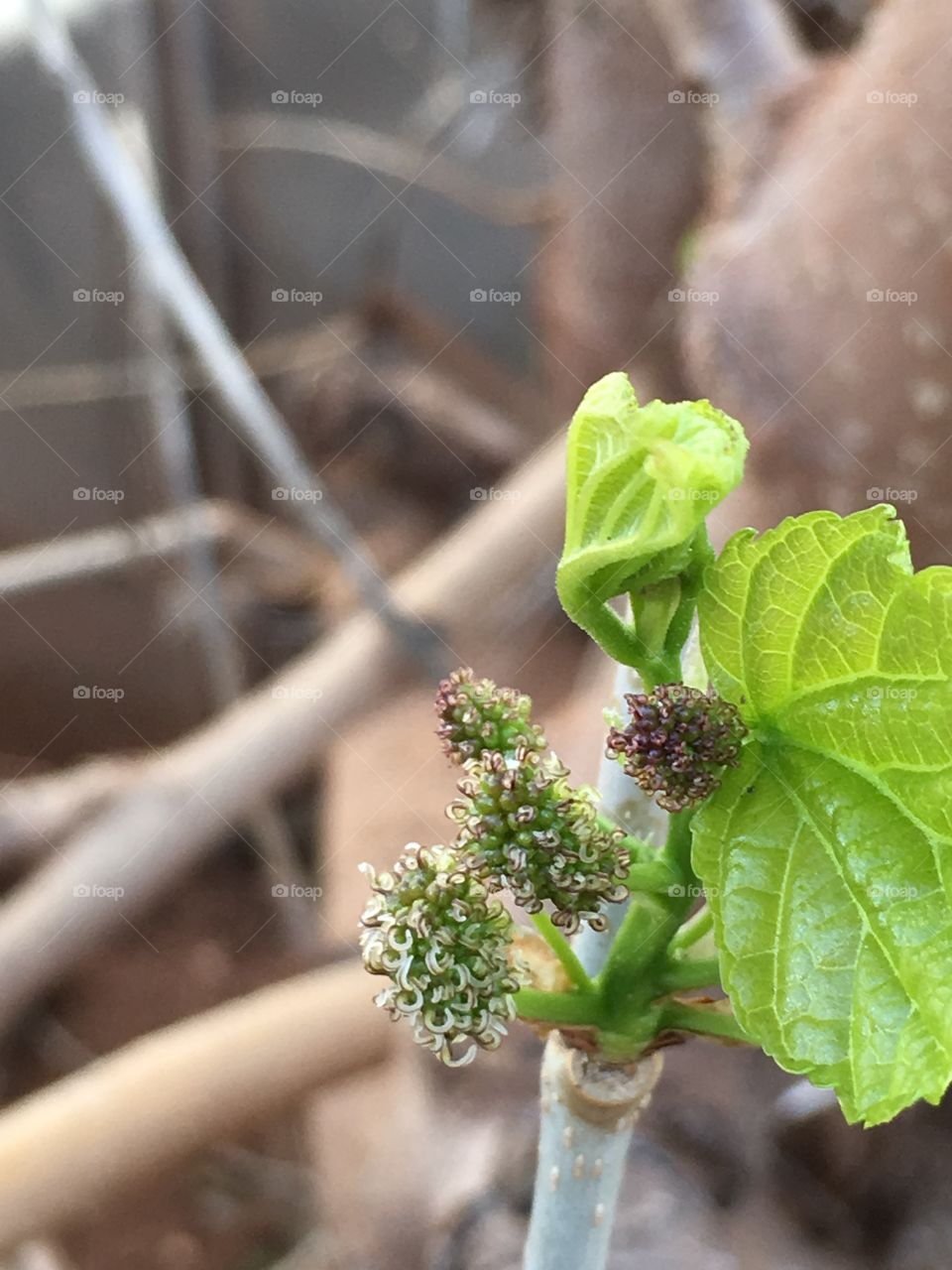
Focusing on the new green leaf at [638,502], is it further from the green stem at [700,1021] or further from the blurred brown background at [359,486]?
the blurred brown background at [359,486]

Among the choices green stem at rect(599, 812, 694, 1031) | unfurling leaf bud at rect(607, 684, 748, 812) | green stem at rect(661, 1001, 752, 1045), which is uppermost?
unfurling leaf bud at rect(607, 684, 748, 812)

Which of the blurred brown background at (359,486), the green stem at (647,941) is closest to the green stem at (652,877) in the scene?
the green stem at (647,941)

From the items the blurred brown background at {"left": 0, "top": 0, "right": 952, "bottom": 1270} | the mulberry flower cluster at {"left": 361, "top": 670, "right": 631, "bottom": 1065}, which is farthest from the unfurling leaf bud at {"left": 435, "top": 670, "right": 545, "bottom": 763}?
the blurred brown background at {"left": 0, "top": 0, "right": 952, "bottom": 1270}

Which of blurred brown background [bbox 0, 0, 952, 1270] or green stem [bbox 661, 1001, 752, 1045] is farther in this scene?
blurred brown background [bbox 0, 0, 952, 1270]

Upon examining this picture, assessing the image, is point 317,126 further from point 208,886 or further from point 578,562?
point 578,562

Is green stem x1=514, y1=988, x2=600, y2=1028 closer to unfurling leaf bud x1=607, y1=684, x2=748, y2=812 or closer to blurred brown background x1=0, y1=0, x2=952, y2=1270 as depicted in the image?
unfurling leaf bud x1=607, y1=684, x2=748, y2=812

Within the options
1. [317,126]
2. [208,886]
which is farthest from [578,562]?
[317,126]

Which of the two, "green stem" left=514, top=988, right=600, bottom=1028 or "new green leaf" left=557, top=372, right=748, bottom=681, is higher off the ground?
"new green leaf" left=557, top=372, right=748, bottom=681

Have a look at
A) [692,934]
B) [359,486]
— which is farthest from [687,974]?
[359,486]
